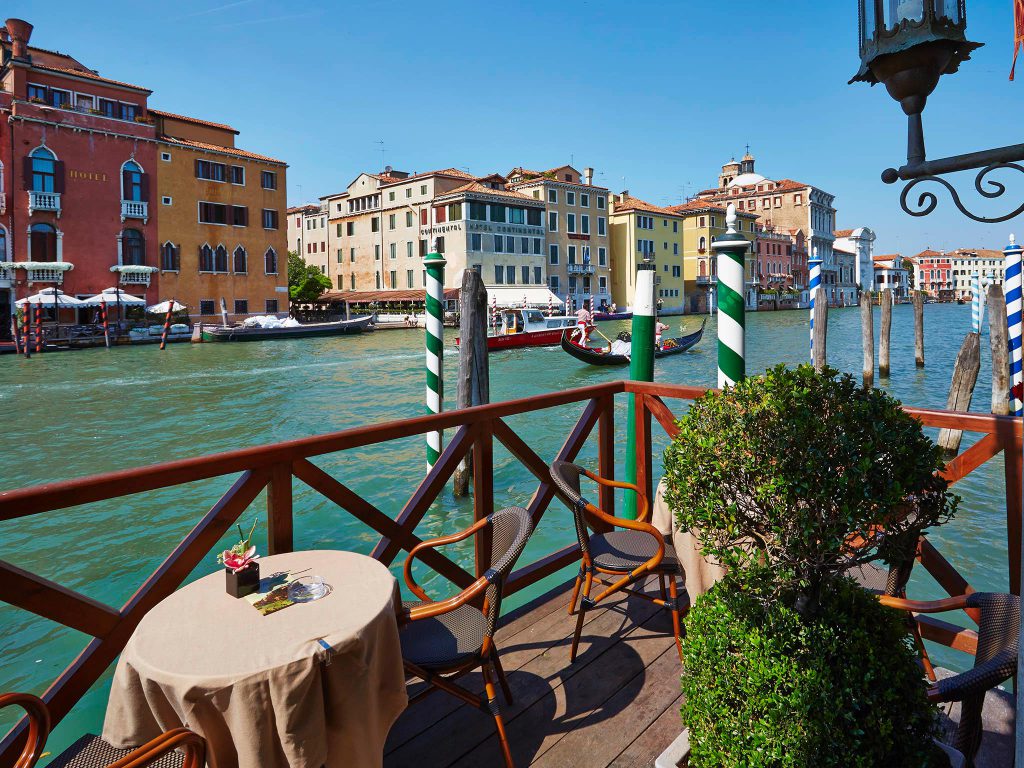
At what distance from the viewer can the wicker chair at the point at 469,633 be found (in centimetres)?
206

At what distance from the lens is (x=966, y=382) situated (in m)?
8.28

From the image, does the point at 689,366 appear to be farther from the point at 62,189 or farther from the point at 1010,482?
the point at 62,189

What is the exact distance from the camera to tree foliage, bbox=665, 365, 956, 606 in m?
1.43

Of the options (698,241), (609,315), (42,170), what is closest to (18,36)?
(42,170)

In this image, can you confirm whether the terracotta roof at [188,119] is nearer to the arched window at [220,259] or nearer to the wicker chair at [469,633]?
the arched window at [220,259]

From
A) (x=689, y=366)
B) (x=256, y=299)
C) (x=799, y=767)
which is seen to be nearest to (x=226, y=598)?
(x=799, y=767)

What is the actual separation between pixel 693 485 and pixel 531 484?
6431mm

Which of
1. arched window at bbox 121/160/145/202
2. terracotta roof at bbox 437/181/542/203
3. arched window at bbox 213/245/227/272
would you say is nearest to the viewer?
arched window at bbox 121/160/145/202

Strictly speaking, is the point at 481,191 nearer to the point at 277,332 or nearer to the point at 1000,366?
the point at 277,332

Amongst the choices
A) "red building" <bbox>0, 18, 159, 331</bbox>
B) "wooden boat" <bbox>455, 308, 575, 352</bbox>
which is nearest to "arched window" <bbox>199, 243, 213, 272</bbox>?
"red building" <bbox>0, 18, 159, 331</bbox>

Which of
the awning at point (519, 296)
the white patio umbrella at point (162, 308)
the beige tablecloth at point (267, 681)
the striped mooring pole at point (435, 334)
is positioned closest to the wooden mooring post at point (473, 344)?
the striped mooring pole at point (435, 334)

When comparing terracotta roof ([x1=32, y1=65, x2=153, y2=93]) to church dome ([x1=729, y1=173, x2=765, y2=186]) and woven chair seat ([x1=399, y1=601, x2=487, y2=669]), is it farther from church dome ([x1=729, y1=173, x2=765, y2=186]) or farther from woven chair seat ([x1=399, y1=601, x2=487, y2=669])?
church dome ([x1=729, y1=173, x2=765, y2=186])

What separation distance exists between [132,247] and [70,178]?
3528 millimetres

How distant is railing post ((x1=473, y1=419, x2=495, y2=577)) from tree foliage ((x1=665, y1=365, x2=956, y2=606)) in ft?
5.24
